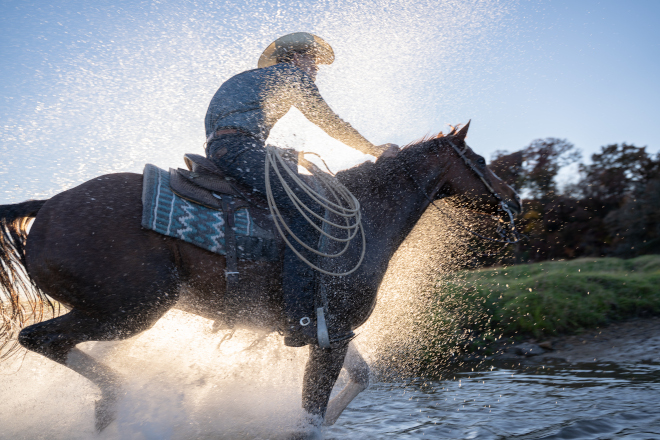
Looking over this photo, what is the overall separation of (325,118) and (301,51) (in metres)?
0.62

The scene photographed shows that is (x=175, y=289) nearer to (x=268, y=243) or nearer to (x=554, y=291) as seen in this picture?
(x=268, y=243)

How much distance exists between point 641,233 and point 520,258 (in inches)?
94.9

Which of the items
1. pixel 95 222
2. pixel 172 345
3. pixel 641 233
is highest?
pixel 641 233

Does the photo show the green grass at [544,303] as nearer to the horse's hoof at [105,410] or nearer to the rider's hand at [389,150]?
the rider's hand at [389,150]

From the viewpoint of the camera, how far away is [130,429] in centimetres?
286

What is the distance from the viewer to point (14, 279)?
2.74 m

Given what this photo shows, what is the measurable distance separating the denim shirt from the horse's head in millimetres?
638

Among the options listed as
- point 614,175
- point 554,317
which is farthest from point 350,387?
point 614,175

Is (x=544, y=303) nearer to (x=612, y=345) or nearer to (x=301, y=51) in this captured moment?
(x=612, y=345)

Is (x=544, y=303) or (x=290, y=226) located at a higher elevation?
(x=290, y=226)

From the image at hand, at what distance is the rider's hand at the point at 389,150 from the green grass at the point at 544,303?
3.03m

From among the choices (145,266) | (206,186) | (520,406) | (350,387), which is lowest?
(520,406)

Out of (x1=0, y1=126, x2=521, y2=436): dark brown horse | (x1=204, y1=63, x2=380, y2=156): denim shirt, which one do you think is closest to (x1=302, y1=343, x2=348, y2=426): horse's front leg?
(x1=0, y1=126, x2=521, y2=436): dark brown horse

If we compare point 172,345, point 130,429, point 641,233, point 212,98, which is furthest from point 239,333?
→ point 641,233
